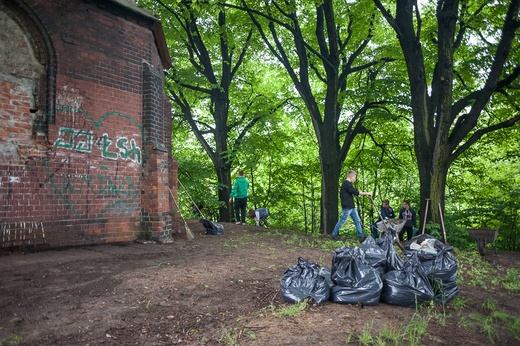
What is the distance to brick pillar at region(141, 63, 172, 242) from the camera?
305 inches

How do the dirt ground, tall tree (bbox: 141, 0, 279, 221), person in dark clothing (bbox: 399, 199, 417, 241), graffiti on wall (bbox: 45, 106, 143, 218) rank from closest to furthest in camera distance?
1. the dirt ground
2. graffiti on wall (bbox: 45, 106, 143, 218)
3. person in dark clothing (bbox: 399, 199, 417, 241)
4. tall tree (bbox: 141, 0, 279, 221)

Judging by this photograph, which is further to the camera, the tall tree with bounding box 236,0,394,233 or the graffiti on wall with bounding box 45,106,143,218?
the tall tree with bounding box 236,0,394,233

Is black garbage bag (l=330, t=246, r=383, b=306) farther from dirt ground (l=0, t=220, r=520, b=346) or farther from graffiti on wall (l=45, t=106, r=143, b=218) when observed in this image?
graffiti on wall (l=45, t=106, r=143, b=218)

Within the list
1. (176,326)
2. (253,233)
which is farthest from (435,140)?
(176,326)

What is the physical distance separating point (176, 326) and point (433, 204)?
8082 mm

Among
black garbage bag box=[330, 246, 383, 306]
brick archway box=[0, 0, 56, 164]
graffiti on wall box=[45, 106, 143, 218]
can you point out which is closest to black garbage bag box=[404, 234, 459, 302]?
black garbage bag box=[330, 246, 383, 306]

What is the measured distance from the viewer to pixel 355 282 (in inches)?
→ 162

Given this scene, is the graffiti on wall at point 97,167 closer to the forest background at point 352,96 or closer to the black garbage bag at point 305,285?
the forest background at point 352,96

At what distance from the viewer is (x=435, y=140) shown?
9.70 metres

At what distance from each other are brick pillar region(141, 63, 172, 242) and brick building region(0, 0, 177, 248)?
0.07 ft

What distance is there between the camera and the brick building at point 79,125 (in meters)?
6.21

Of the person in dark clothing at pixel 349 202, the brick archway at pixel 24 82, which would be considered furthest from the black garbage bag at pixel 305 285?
the person in dark clothing at pixel 349 202

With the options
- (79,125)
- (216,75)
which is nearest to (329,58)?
(216,75)

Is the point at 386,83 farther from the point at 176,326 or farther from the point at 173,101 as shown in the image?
the point at 176,326
